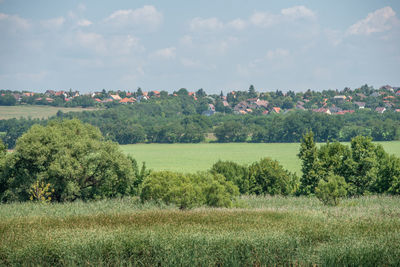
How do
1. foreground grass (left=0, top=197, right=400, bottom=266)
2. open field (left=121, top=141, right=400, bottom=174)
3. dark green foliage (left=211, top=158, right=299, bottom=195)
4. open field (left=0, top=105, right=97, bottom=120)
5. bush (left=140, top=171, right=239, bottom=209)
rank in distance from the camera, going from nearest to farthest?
foreground grass (left=0, top=197, right=400, bottom=266) < bush (left=140, top=171, right=239, bottom=209) < dark green foliage (left=211, top=158, right=299, bottom=195) < open field (left=121, top=141, right=400, bottom=174) < open field (left=0, top=105, right=97, bottom=120)

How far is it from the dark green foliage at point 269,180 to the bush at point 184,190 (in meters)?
17.3

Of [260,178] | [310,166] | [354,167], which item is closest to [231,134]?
[260,178]

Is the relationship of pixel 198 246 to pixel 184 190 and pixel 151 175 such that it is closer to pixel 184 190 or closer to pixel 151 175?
pixel 184 190

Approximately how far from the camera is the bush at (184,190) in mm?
29078

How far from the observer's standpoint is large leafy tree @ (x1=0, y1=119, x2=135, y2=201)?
4000 centimetres

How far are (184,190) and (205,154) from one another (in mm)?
85045

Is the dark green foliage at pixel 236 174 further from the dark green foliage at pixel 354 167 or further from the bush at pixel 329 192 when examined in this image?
the bush at pixel 329 192

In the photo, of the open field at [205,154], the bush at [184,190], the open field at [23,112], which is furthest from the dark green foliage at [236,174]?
the open field at [23,112]

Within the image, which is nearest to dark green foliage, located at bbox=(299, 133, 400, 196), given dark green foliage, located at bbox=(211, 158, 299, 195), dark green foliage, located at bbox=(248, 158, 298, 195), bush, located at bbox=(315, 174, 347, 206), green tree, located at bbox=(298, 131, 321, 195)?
green tree, located at bbox=(298, 131, 321, 195)

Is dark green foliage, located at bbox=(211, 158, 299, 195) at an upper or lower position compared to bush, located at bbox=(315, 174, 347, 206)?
lower

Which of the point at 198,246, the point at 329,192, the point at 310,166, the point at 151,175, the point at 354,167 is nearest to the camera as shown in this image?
the point at 198,246

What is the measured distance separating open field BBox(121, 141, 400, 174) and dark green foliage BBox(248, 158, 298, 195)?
107 ft

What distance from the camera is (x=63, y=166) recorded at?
131 ft

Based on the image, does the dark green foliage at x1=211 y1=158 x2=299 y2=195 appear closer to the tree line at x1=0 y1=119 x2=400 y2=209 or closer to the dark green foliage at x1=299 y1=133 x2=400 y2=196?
the tree line at x1=0 y1=119 x2=400 y2=209
